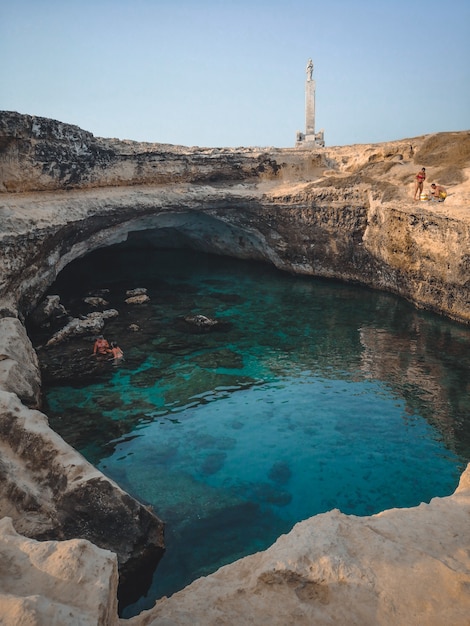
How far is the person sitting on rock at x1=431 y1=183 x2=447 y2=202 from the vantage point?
17.5m

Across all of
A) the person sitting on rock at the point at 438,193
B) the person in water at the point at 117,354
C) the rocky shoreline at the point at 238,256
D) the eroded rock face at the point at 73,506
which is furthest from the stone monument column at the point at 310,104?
the eroded rock face at the point at 73,506

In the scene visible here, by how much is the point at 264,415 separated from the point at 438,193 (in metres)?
11.8

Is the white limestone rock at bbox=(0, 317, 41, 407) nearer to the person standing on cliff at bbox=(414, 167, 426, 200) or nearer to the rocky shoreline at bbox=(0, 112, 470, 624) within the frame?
the rocky shoreline at bbox=(0, 112, 470, 624)

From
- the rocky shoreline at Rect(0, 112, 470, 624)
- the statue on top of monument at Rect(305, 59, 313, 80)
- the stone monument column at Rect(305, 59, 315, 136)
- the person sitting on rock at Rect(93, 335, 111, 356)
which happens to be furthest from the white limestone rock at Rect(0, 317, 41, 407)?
the statue on top of monument at Rect(305, 59, 313, 80)

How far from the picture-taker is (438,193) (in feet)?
58.2

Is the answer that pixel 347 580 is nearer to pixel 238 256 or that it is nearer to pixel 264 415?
pixel 264 415

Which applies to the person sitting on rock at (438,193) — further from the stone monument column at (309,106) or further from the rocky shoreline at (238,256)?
the stone monument column at (309,106)

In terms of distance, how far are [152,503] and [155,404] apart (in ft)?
12.4

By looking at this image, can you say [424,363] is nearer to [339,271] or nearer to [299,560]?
[339,271]

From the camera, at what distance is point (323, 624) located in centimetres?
380

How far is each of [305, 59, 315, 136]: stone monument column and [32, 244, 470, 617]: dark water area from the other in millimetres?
22599

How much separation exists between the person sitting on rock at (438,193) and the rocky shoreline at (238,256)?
0.62 m

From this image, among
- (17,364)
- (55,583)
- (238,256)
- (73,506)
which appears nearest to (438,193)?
(238,256)

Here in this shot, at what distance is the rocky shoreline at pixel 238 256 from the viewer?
4.05 metres
